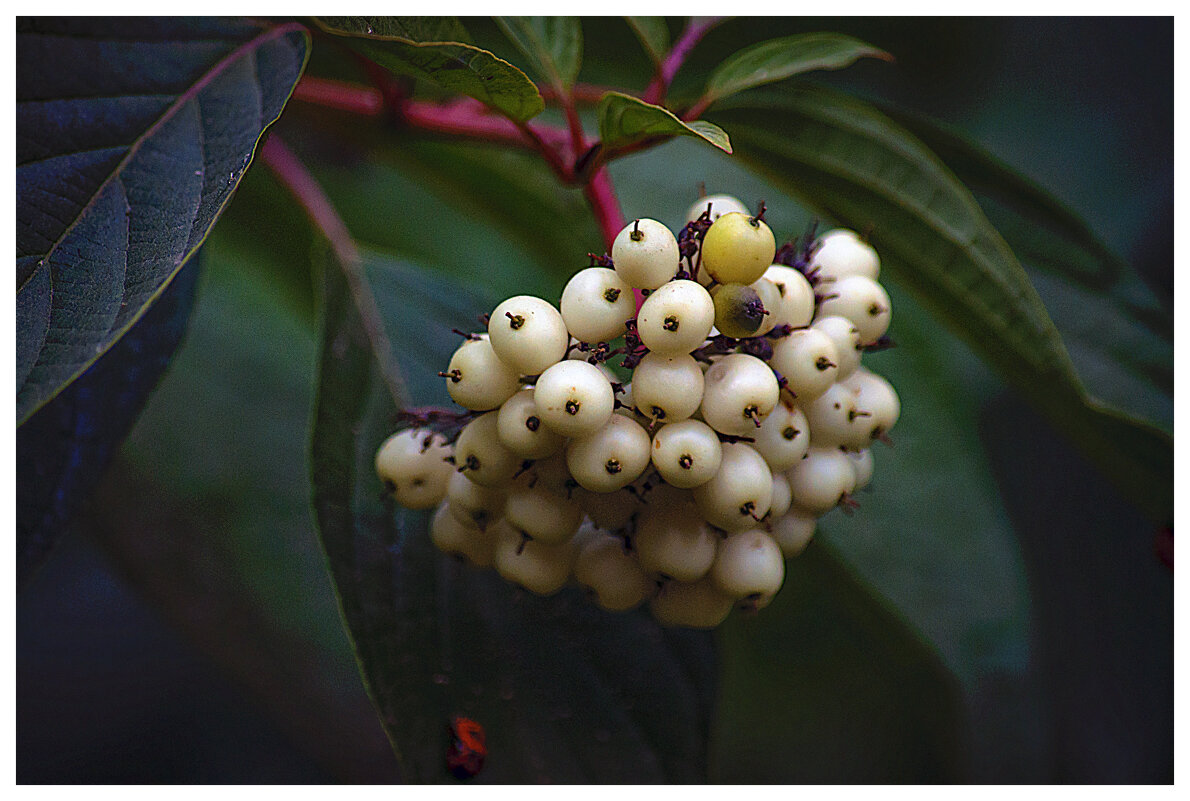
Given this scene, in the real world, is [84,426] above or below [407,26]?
below

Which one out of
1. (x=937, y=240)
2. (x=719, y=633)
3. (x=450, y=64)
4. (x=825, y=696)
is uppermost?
(x=450, y=64)

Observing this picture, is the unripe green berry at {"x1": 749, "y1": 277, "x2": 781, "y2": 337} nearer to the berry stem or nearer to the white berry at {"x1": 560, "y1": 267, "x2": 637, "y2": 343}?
the white berry at {"x1": 560, "y1": 267, "x2": 637, "y2": 343}

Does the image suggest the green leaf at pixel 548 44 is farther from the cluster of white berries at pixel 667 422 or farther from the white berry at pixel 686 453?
the white berry at pixel 686 453

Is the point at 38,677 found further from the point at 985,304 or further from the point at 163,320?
the point at 985,304

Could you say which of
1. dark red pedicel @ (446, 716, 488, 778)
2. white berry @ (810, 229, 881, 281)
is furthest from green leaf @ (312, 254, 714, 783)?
white berry @ (810, 229, 881, 281)

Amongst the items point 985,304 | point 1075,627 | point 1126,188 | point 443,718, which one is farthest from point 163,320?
point 1126,188

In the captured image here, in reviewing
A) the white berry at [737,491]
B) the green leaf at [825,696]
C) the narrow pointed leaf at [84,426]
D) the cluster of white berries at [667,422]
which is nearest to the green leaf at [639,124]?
the cluster of white berries at [667,422]

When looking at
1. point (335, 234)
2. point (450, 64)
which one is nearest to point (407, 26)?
point (450, 64)

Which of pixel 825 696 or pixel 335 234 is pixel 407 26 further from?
pixel 825 696
